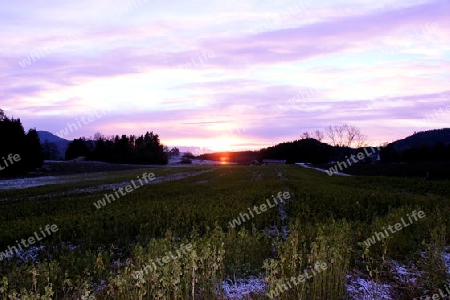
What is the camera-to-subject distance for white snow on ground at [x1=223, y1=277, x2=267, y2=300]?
6582 mm

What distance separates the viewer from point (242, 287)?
22.8 ft

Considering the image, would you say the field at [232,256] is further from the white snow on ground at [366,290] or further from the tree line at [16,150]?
the tree line at [16,150]

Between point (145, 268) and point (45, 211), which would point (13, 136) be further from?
point (145, 268)

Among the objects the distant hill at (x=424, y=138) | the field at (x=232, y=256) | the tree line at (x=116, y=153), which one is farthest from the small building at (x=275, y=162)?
the field at (x=232, y=256)

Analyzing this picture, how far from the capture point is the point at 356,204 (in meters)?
16.8

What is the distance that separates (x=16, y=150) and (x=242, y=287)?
2240 inches

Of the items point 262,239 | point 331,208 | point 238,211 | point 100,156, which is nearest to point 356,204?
point 331,208

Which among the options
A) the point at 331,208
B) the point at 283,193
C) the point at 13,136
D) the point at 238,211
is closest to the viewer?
the point at 238,211

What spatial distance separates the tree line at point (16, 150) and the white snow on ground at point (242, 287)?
168ft

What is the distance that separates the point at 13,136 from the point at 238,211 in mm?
50383

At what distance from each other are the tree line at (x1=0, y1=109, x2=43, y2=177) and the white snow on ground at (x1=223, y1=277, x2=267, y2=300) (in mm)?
51184

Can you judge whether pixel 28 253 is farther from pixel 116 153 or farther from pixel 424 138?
pixel 424 138

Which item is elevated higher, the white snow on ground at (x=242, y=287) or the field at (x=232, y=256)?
the field at (x=232, y=256)

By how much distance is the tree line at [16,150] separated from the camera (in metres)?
53.0
